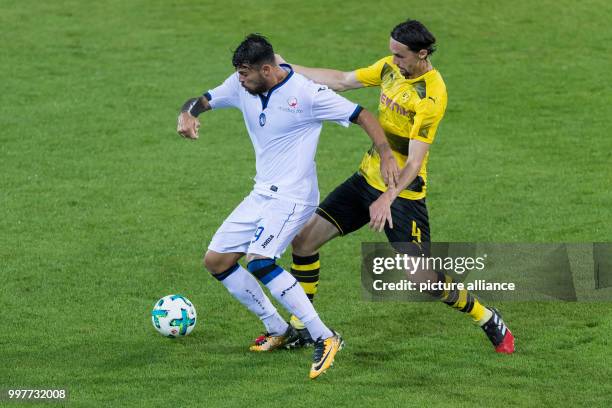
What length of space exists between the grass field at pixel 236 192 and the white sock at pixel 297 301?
0.36 m

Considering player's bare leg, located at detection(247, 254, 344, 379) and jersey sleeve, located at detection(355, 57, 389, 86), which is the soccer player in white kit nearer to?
player's bare leg, located at detection(247, 254, 344, 379)

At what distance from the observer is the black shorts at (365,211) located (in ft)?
33.0

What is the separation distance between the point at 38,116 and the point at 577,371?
1038 centimetres

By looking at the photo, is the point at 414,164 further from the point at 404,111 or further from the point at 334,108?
the point at 334,108

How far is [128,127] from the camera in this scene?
17.1 meters

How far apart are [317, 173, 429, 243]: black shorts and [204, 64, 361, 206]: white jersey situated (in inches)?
22.2

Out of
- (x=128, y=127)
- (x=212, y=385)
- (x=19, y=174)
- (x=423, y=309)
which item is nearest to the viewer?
(x=212, y=385)

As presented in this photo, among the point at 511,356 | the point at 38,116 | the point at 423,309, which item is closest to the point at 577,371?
the point at 511,356

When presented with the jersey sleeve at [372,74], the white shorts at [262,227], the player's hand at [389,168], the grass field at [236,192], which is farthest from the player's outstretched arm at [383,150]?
the grass field at [236,192]

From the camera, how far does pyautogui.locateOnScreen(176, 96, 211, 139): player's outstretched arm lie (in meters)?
9.48

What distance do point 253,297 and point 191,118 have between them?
1585 millimetres

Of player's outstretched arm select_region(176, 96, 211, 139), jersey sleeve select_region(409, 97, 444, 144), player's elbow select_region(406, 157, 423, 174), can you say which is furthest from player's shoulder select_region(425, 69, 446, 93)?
player's outstretched arm select_region(176, 96, 211, 139)

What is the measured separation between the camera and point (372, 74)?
409 inches

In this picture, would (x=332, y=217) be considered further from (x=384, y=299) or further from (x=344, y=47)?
(x=344, y=47)
